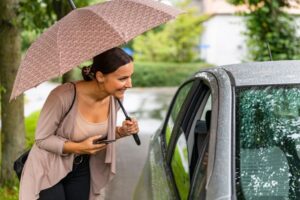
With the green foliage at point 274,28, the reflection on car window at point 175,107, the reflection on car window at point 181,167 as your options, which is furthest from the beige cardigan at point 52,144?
the green foliage at point 274,28

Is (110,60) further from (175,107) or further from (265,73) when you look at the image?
(175,107)

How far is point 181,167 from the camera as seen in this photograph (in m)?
2.74

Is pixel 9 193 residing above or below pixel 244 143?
below

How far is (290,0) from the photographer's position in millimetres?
8664

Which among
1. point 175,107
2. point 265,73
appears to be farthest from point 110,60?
point 175,107

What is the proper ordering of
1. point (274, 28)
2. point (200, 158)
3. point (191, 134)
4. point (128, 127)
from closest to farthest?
1. point (200, 158)
2. point (128, 127)
3. point (191, 134)
4. point (274, 28)

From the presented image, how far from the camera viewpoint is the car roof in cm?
248

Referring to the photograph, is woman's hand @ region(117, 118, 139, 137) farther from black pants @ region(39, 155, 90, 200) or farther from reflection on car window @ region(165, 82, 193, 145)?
reflection on car window @ region(165, 82, 193, 145)

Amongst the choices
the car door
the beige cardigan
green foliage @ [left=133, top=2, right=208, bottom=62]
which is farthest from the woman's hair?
green foliage @ [left=133, top=2, right=208, bottom=62]

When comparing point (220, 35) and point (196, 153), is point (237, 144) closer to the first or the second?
point (196, 153)

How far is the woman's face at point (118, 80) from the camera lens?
102 inches

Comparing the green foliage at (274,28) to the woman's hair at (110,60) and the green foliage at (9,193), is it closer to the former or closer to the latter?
the green foliage at (9,193)

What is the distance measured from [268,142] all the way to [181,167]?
596mm

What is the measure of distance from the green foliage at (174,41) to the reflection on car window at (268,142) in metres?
25.1
